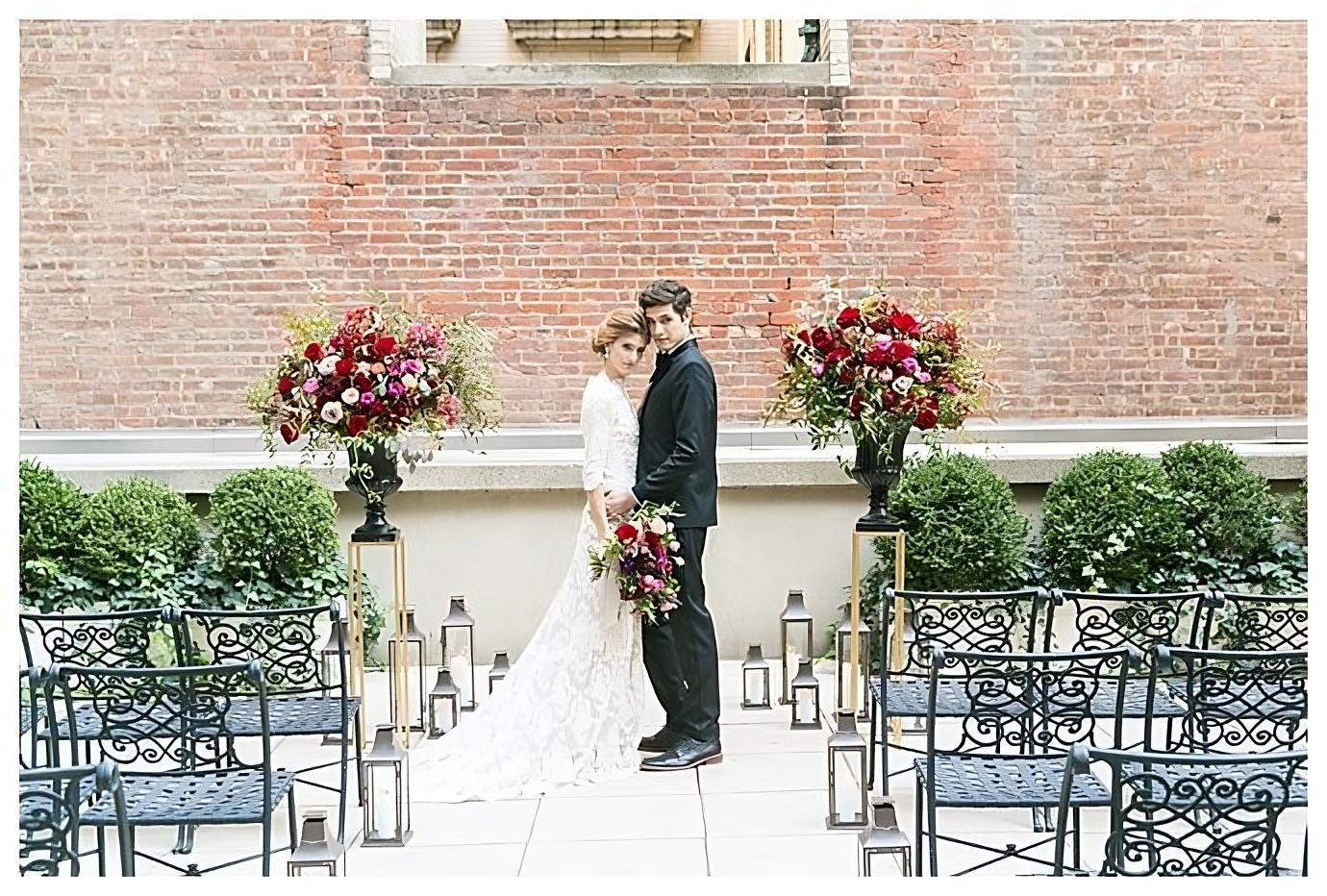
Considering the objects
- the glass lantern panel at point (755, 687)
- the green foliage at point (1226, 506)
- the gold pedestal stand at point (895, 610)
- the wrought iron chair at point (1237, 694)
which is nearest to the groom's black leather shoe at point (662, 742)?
the gold pedestal stand at point (895, 610)

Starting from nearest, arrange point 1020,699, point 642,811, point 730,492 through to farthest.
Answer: point 1020,699 → point 642,811 → point 730,492

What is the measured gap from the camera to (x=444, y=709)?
7.45 metres

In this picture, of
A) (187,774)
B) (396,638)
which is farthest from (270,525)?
(187,774)

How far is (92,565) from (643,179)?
4016 mm

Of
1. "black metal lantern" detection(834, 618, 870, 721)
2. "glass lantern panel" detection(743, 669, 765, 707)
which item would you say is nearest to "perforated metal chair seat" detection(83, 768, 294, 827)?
"black metal lantern" detection(834, 618, 870, 721)

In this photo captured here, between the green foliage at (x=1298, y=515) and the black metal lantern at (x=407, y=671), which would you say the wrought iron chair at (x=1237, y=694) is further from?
the green foliage at (x=1298, y=515)

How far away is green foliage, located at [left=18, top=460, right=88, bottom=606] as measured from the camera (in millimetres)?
8062

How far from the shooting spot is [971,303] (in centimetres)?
989

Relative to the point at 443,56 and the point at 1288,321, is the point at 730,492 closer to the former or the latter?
the point at 1288,321

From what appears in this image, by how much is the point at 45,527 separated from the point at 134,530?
447 millimetres

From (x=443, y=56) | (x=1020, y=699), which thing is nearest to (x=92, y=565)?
(x=1020, y=699)

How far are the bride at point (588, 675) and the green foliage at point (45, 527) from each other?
2826 millimetres

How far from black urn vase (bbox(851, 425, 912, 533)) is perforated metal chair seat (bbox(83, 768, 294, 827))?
118 inches

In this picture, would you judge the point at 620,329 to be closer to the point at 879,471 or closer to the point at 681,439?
the point at 681,439
